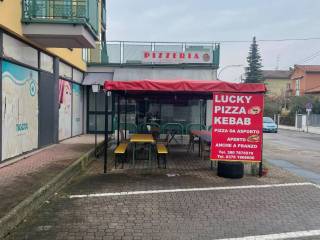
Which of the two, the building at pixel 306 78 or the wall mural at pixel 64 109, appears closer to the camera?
the wall mural at pixel 64 109

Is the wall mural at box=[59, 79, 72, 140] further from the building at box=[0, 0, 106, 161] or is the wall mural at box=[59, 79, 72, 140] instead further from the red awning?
the red awning

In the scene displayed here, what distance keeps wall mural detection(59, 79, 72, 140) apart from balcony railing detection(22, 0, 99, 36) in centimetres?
462

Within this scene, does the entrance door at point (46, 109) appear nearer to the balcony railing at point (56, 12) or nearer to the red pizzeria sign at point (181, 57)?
the balcony railing at point (56, 12)

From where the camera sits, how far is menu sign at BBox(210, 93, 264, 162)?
9695 mm

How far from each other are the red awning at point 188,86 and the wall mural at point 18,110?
257cm

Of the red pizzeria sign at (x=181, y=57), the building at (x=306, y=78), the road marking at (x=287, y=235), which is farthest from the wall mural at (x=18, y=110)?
the building at (x=306, y=78)

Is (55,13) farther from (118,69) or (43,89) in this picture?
(118,69)

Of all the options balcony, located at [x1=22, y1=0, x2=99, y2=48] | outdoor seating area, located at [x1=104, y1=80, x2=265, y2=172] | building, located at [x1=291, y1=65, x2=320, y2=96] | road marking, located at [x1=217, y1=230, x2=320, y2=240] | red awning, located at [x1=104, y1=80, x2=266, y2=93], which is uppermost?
building, located at [x1=291, y1=65, x2=320, y2=96]

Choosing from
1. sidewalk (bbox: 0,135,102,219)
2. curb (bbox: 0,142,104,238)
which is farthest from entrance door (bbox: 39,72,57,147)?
curb (bbox: 0,142,104,238)

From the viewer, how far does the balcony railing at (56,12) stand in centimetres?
1105

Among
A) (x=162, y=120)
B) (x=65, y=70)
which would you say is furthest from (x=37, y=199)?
(x=162, y=120)

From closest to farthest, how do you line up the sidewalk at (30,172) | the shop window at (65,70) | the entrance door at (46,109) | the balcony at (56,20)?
the sidewalk at (30,172), the balcony at (56,20), the entrance door at (46,109), the shop window at (65,70)

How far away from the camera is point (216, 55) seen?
21.1 meters

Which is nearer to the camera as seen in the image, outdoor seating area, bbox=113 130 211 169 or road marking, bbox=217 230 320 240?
road marking, bbox=217 230 320 240
